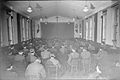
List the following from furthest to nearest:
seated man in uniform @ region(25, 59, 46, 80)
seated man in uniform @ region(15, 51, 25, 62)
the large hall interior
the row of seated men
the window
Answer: the window, seated man in uniform @ region(15, 51, 25, 62), the row of seated men, seated man in uniform @ region(25, 59, 46, 80), the large hall interior

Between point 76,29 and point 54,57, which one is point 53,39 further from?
point 54,57

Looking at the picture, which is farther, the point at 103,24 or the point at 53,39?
the point at 103,24

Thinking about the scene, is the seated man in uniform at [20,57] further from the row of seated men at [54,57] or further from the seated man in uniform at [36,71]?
the seated man in uniform at [36,71]

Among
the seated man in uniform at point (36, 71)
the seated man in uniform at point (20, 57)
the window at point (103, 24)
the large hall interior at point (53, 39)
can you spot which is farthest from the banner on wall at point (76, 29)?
the window at point (103, 24)

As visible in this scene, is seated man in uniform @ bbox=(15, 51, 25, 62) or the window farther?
the window

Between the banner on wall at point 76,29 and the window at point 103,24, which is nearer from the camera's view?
the banner on wall at point 76,29

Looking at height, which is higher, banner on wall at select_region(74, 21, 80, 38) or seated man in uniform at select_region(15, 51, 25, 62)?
banner on wall at select_region(74, 21, 80, 38)

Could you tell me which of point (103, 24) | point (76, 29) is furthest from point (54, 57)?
point (103, 24)

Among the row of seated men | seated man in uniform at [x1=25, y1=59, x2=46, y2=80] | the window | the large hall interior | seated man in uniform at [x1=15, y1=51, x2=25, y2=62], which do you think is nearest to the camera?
the large hall interior

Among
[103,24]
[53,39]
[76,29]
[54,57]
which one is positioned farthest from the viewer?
[103,24]

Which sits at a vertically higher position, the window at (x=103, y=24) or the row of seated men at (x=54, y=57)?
the window at (x=103, y=24)

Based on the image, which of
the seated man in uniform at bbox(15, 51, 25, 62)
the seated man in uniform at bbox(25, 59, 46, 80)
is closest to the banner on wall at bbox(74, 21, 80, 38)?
the seated man in uniform at bbox(25, 59, 46, 80)

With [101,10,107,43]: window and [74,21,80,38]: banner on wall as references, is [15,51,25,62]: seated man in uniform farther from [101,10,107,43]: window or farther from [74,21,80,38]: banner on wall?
[101,10,107,43]: window
